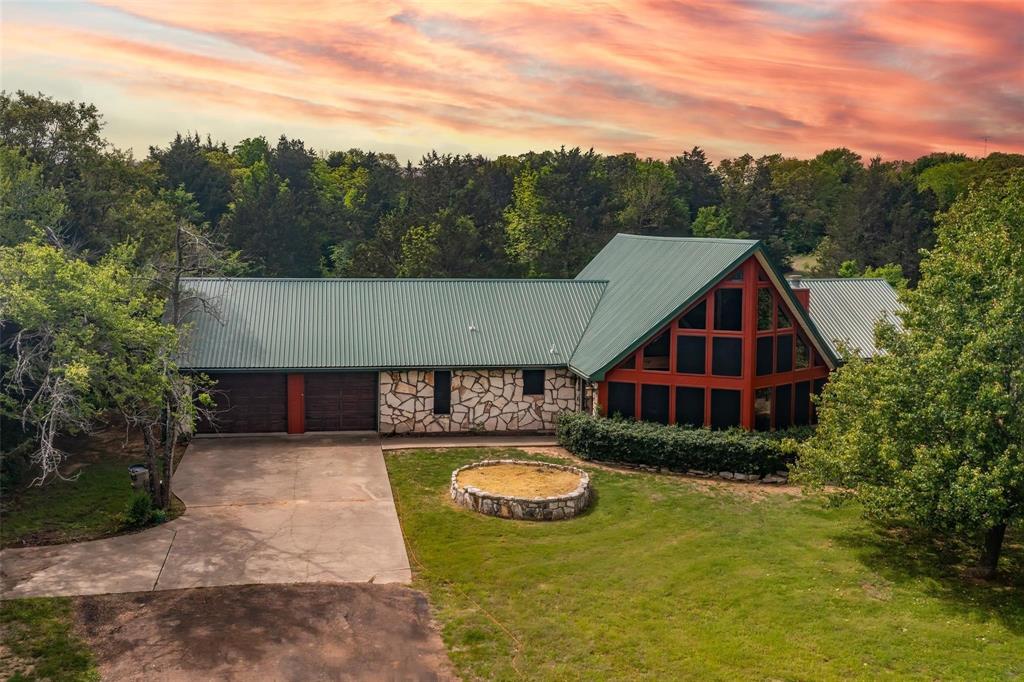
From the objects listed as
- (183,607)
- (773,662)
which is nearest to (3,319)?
(183,607)

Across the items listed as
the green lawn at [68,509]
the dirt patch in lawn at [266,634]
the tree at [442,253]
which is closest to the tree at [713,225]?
the tree at [442,253]

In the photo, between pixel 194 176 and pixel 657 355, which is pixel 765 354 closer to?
pixel 657 355

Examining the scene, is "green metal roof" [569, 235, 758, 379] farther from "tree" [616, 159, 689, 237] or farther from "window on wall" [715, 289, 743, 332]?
"tree" [616, 159, 689, 237]

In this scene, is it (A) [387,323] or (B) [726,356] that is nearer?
(B) [726,356]

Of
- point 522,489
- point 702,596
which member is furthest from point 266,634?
point 522,489

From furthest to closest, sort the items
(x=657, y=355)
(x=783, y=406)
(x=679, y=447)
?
1. (x=783, y=406)
2. (x=657, y=355)
3. (x=679, y=447)

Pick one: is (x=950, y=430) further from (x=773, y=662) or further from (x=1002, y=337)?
(x=773, y=662)
